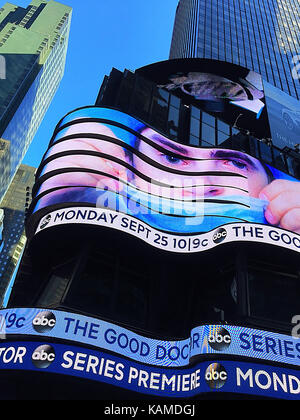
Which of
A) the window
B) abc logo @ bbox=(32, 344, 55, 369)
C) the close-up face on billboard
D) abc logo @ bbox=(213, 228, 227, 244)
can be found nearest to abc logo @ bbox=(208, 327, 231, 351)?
the window

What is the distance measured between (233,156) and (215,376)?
670 inches

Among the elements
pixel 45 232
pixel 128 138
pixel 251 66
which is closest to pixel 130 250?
pixel 45 232

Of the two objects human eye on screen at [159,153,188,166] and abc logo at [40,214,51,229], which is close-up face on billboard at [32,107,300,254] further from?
abc logo at [40,214,51,229]

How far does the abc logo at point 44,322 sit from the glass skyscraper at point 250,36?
9975 centimetres

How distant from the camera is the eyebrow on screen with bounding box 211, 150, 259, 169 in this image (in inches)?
1062

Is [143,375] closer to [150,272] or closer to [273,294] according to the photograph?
[150,272]

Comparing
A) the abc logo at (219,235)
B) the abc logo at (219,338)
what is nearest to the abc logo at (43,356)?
the abc logo at (219,338)

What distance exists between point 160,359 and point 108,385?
254 cm

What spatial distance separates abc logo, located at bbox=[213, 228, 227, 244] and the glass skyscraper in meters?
93.6

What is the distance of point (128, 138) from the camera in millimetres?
25109

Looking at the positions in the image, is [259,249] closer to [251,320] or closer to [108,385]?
[251,320]

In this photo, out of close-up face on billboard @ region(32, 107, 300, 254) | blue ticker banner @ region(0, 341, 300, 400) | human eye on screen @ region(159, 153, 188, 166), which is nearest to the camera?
blue ticker banner @ region(0, 341, 300, 400)

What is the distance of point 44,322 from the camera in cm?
1452

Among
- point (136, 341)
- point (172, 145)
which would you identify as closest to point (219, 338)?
point (136, 341)
